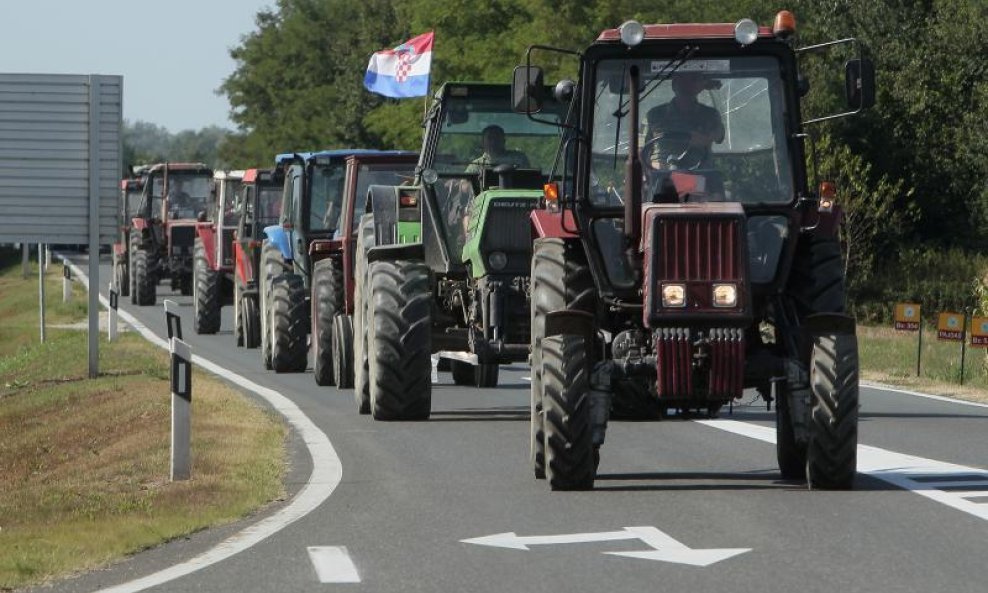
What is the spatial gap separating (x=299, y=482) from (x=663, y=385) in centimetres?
260

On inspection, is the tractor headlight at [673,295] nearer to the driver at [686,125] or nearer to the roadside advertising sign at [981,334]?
the driver at [686,125]

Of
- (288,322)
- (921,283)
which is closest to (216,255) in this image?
(288,322)

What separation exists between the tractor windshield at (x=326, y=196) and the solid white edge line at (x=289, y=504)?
348 cm

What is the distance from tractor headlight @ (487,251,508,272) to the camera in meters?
17.2

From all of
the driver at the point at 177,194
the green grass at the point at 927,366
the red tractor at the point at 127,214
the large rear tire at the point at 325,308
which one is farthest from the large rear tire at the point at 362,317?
the red tractor at the point at 127,214

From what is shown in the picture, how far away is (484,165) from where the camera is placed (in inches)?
716

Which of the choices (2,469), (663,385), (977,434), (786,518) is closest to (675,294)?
(663,385)

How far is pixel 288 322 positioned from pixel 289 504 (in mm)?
12543

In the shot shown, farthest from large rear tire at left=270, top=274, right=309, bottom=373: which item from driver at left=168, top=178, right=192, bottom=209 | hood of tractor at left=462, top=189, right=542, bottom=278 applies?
driver at left=168, top=178, right=192, bottom=209

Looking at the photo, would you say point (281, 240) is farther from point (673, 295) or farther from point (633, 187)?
point (673, 295)

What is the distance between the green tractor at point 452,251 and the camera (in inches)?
675

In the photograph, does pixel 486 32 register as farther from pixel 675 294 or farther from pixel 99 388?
pixel 675 294

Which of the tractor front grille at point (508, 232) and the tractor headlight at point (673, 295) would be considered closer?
the tractor headlight at point (673, 295)

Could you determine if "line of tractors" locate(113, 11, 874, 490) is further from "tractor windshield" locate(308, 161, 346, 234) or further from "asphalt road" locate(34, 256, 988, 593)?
"tractor windshield" locate(308, 161, 346, 234)
